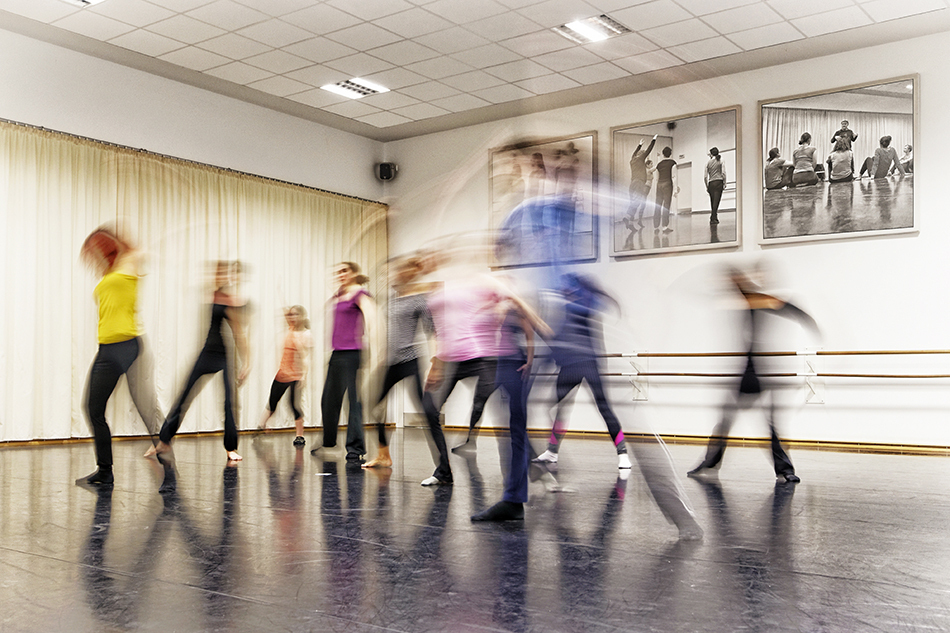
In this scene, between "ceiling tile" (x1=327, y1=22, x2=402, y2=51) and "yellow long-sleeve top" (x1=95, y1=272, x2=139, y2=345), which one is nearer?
"yellow long-sleeve top" (x1=95, y1=272, x2=139, y2=345)

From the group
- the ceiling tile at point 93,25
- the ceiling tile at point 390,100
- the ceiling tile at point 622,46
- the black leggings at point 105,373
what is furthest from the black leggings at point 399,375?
the ceiling tile at point 390,100

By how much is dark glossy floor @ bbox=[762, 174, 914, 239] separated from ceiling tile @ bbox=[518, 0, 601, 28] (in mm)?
2759

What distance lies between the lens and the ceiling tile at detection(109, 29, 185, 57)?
779 centimetres

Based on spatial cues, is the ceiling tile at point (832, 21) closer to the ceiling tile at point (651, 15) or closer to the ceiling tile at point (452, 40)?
the ceiling tile at point (651, 15)

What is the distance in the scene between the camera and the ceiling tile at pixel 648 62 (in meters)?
8.38

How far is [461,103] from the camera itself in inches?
393

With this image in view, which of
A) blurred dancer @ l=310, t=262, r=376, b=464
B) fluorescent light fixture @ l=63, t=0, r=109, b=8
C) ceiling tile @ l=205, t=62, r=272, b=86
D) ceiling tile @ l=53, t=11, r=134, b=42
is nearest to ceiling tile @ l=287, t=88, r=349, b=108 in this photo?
ceiling tile @ l=205, t=62, r=272, b=86

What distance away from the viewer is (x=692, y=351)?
29.7ft

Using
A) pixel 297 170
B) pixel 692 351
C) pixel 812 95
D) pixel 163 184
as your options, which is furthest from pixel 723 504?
pixel 297 170

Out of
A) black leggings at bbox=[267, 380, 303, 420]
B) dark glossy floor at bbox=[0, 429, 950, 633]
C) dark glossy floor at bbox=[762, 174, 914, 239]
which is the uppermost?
dark glossy floor at bbox=[762, 174, 914, 239]

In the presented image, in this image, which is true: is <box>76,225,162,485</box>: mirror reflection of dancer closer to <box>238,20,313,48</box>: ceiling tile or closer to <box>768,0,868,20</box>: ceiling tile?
<box>238,20,313,48</box>: ceiling tile

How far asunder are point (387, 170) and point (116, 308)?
742 centimetres

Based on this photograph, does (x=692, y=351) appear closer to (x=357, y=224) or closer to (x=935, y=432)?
(x=935, y=432)

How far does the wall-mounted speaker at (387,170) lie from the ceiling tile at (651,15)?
488 centimetres
